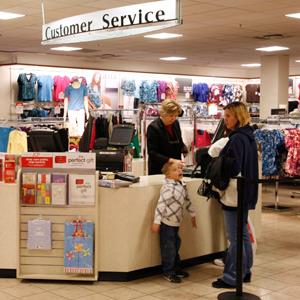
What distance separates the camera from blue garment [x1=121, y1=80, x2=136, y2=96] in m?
15.7

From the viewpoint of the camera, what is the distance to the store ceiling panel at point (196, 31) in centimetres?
752

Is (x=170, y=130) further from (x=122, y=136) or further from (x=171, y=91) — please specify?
(x=171, y=91)

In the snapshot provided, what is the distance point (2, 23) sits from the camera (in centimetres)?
909

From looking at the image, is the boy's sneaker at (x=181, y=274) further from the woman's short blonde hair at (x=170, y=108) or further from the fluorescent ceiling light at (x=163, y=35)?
the fluorescent ceiling light at (x=163, y=35)

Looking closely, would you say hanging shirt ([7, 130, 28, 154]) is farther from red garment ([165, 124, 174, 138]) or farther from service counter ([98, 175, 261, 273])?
service counter ([98, 175, 261, 273])

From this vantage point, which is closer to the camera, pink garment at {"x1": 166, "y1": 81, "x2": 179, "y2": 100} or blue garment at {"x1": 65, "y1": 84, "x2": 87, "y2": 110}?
blue garment at {"x1": 65, "y1": 84, "x2": 87, "y2": 110}

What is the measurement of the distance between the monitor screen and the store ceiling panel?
1650 mm

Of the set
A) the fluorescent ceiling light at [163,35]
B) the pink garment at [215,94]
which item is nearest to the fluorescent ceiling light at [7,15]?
the fluorescent ceiling light at [163,35]

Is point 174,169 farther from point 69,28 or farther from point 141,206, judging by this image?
point 69,28

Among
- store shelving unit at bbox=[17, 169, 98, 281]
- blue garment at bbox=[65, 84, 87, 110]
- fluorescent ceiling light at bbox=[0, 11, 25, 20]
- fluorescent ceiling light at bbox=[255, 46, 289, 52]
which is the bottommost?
store shelving unit at bbox=[17, 169, 98, 281]

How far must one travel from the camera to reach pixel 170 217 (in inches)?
211

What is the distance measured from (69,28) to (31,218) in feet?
5.81

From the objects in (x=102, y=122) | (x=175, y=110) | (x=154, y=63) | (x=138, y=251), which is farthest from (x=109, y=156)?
(x=154, y=63)

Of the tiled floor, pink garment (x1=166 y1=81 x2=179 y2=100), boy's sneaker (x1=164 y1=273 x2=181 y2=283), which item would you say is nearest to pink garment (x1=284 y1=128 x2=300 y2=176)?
the tiled floor
